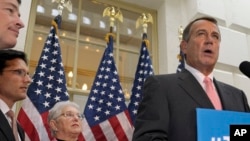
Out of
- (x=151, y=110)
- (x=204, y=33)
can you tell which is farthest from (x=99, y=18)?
(x=151, y=110)

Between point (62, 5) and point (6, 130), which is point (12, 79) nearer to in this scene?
point (6, 130)

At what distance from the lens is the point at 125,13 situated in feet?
13.1

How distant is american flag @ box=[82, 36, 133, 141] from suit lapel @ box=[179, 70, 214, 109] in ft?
5.31

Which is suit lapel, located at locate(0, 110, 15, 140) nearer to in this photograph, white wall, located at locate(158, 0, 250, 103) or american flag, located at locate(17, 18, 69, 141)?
american flag, located at locate(17, 18, 69, 141)

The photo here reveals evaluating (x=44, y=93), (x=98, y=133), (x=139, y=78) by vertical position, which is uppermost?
(x=139, y=78)

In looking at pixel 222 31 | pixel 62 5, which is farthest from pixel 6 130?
pixel 222 31

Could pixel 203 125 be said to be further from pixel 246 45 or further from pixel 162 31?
pixel 246 45

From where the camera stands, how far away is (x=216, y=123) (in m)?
0.76

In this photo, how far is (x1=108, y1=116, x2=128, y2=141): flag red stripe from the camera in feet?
9.18

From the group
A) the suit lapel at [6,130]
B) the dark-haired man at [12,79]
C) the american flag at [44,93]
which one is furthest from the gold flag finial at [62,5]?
the suit lapel at [6,130]

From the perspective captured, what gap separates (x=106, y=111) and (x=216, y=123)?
7.27 ft

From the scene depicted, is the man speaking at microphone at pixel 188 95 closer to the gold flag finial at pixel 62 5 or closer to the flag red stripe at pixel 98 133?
the flag red stripe at pixel 98 133

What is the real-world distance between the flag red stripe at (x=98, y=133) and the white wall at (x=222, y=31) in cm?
128

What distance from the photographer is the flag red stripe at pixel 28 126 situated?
2.44 metres
